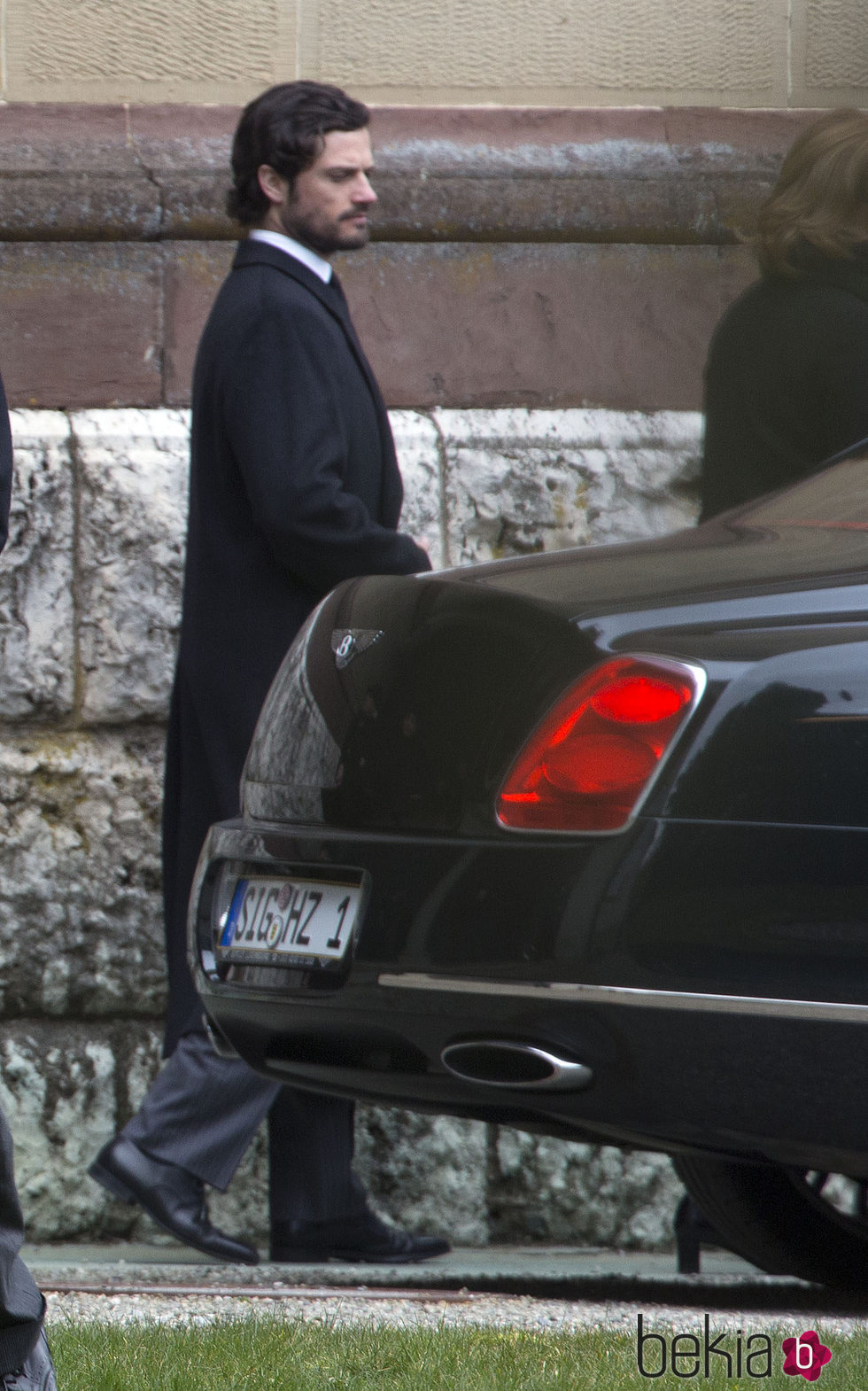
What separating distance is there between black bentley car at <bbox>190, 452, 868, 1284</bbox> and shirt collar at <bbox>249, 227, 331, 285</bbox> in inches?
55.2

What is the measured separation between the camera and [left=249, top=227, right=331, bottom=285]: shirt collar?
422 cm

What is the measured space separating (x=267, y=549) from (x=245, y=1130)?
3.84 ft

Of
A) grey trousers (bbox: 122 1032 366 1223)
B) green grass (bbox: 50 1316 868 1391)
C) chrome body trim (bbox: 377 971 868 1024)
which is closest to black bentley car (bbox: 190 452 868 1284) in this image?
chrome body trim (bbox: 377 971 868 1024)

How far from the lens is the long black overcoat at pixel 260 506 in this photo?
402cm

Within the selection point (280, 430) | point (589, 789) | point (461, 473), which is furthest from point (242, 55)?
point (589, 789)

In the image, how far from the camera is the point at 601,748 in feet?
8.45

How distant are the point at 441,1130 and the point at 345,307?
1923 mm

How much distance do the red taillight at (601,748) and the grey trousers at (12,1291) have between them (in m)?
0.75

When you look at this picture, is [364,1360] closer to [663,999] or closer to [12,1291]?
[12,1291]

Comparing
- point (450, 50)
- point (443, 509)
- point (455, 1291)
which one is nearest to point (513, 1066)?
point (455, 1291)

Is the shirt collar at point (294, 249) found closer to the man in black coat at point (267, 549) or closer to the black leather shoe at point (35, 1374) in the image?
the man in black coat at point (267, 549)

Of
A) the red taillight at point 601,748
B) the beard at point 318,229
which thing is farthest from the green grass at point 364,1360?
the beard at point 318,229

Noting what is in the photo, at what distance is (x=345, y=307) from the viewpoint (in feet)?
14.0

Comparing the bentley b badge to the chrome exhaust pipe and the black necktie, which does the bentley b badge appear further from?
the black necktie
